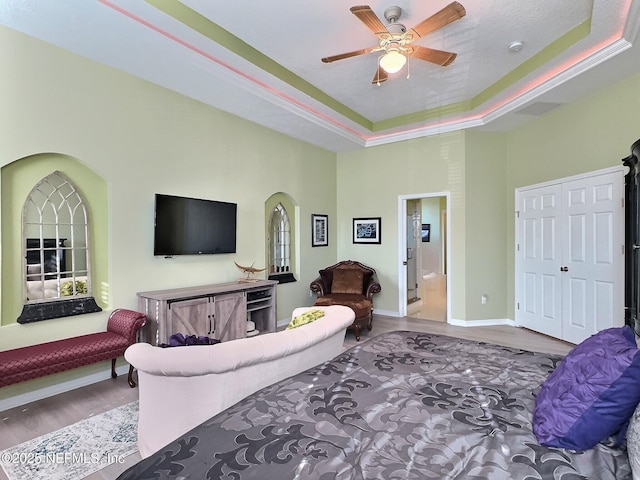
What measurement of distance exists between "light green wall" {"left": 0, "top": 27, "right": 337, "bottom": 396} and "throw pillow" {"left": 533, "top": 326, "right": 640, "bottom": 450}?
3.56 meters

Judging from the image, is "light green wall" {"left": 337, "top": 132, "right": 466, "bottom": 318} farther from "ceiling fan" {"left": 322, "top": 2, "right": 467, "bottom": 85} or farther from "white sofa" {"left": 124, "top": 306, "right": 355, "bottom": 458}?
"white sofa" {"left": 124, "top": 306, "right": 355, "bottom": 458}

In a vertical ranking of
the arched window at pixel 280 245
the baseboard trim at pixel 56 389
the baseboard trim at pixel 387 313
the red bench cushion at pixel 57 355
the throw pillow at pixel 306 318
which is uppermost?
the arched window at pixel 280 245

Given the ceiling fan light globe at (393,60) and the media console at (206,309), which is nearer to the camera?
the ceiling fan light globe at (393,60)

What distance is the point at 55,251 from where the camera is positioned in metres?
3.11

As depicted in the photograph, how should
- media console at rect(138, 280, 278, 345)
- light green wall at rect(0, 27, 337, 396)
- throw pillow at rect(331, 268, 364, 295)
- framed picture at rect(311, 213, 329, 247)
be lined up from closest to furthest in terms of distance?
light green wall at rect(0, 27, 337, 396) < media console at rect(138, 280, 278, 345) < throw pillow at rect(331, 268, 364, 295) < framed picture at rect(311, 213, 329, 247)

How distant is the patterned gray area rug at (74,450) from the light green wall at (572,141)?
5209 mm

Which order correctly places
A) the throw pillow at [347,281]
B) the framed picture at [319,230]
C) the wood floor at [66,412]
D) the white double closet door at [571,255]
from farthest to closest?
the framed picture at [319,230] → the throw pillow at [347,281] → the white double closet door at [571,255] → the wood floor at [66,412]

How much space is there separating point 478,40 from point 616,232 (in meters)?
2.54

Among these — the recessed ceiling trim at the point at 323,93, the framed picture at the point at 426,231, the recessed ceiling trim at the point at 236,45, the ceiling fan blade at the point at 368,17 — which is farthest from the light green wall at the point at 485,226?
the framed picture at the point at 426,231

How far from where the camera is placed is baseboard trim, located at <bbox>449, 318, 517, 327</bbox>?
5285 mm

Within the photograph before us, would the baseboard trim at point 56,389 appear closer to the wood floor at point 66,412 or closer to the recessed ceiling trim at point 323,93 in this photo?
the wood floor at point 66,412

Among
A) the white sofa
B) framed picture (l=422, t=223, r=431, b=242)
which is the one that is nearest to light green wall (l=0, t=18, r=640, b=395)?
the white sofa

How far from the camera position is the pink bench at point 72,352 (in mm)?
2471

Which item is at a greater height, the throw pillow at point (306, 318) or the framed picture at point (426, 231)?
the framed picture at point (426, 231)
